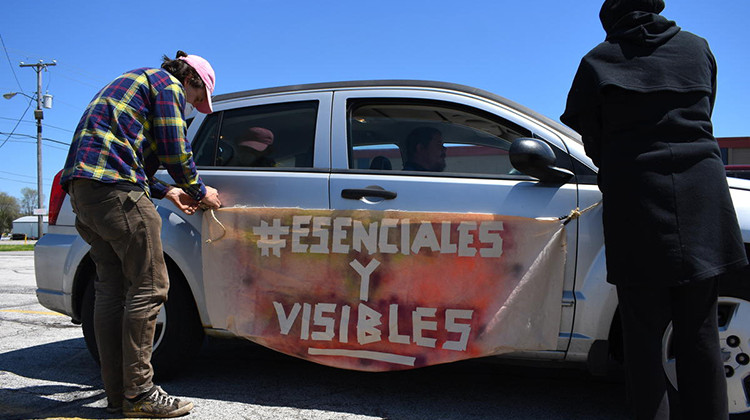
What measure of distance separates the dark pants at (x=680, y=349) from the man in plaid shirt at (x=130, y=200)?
2.03 m

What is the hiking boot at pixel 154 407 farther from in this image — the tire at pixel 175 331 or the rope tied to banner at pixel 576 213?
the rope tied to banner at pixel 576 213

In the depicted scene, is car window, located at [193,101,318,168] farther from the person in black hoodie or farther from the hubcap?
the hubcap

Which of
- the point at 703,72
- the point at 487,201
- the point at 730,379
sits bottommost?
the point at 730,379

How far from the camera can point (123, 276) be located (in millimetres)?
2898

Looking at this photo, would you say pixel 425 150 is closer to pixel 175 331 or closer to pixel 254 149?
pixel 254 149

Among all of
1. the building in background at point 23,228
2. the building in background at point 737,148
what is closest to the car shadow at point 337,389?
the building in background at point 737,148

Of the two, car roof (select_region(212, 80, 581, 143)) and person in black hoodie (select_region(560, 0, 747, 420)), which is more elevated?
car roof (select_region(212, 80, 581, 143))

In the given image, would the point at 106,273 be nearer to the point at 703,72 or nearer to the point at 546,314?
the point at 546,314

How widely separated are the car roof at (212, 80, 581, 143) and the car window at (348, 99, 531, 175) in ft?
0.36

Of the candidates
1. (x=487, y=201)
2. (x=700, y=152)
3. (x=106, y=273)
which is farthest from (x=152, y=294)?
(x=700, y=152)

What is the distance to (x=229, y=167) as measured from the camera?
3309mm

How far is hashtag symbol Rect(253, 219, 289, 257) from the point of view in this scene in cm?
306

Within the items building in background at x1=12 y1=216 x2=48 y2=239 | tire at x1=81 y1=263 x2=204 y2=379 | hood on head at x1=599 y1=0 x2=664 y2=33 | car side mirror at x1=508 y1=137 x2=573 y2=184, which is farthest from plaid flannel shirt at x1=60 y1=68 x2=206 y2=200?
building in background at x1=12 y1=216 x2=48 y2=239

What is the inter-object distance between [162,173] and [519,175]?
2.05 meters
